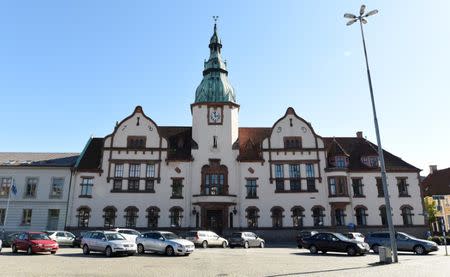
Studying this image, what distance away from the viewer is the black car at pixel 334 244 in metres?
23.4

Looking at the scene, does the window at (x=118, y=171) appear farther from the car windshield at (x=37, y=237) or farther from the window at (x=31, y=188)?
the car windshield at (x=37, y=237)

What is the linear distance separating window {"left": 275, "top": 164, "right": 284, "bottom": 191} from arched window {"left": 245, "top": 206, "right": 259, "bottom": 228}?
4.00 m

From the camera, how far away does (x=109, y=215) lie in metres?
40.3

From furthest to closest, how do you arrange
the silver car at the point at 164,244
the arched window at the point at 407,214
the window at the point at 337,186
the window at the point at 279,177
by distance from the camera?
the window at the point at 279,177 < the arched window at the point at 407,214 < the window at the point at 337,186 < the silver car at the point at 164,244

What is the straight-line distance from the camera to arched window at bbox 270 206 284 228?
40781 millimetres

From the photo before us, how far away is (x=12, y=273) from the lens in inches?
544

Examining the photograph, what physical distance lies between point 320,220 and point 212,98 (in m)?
21.3

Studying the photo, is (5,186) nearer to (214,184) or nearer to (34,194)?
(34,194)

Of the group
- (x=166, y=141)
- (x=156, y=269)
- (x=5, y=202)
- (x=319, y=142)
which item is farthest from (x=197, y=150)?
(x=156, y=269)

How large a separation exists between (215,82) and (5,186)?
30.3 m

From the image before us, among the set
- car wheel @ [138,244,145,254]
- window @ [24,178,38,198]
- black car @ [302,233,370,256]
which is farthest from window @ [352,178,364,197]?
window @ [24,178,38,198]

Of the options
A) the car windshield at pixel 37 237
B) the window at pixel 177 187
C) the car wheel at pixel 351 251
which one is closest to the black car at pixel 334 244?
the car wheel at pixel 351 251

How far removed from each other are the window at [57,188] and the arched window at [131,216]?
8784 mm

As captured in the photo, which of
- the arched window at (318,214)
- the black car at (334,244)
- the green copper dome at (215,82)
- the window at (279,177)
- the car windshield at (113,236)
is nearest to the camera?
the car windshield at (113,236)
